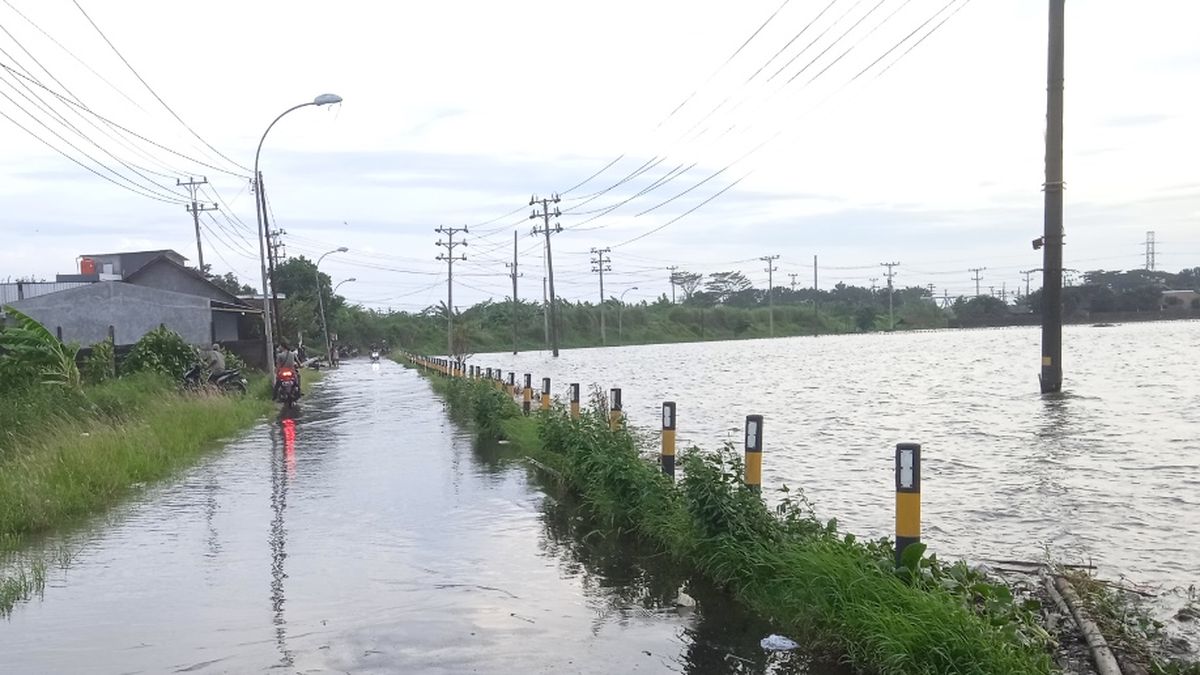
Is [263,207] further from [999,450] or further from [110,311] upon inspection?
[999,450]

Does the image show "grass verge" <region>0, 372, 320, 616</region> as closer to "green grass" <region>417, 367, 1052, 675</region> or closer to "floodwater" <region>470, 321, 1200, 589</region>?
"green grass" <region>417, 367, 1052, 675</region>

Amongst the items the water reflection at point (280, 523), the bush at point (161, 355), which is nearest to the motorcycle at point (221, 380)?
the bush at point (161, 355)

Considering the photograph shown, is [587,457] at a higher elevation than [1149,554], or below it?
higher

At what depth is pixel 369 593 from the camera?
25.3ft

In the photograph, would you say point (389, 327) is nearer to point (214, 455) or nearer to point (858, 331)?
point (858, 331)

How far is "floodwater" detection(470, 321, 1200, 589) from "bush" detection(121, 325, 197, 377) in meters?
11.8

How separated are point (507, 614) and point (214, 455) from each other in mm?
11294

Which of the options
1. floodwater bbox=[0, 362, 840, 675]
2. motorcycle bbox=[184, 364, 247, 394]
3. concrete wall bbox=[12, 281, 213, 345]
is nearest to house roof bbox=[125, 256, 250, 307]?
concrete wall bbox=[12, 281, 213, 345]

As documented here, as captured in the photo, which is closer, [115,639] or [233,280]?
[115,639]

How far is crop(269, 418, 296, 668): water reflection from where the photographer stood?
671 cm

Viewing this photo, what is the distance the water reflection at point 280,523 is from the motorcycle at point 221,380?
616cm

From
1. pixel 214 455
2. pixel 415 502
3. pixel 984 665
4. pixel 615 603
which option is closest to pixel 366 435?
pixel 214 455

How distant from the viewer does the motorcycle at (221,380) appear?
26616mm

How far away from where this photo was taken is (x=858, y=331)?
460 ft
